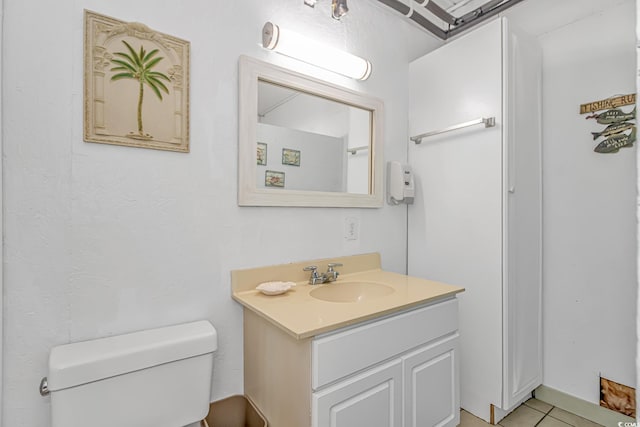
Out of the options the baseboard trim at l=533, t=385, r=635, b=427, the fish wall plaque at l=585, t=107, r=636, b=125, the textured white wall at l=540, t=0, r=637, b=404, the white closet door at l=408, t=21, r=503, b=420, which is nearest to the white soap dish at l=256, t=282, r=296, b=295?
the white closet door at l=408, t=21, r=503, b=420

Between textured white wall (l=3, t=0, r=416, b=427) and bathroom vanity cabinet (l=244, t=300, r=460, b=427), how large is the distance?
25 cm

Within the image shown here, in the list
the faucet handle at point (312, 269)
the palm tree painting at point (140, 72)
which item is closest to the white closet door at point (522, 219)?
the faucet handle at point (312, 269)

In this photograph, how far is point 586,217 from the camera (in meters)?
1.67

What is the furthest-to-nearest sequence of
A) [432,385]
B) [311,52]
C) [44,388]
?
[311,52]
[432,385]
[44,388]

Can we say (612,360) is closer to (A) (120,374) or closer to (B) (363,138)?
(B) (363,138)

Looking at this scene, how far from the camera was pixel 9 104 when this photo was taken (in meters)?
0.95

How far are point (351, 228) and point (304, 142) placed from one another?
21.7 inches

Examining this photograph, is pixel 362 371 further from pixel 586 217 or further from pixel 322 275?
pixel 586 217

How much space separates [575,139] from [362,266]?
1.37 metres

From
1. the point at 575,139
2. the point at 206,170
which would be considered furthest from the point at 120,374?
the point at 575,139

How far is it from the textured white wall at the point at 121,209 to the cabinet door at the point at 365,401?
0.54 metres

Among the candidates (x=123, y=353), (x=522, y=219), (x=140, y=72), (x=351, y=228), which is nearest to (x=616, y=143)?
(x=522, y=219)

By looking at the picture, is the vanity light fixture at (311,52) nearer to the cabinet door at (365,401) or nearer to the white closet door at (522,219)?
the white closet door at (522,219)

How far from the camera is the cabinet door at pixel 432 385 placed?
1.24m
